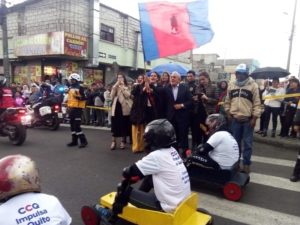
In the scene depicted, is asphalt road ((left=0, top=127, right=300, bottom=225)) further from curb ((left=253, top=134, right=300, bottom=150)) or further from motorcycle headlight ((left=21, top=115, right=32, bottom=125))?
motorcycle headlight ((left=21, top=115, right=32, bottom=125))

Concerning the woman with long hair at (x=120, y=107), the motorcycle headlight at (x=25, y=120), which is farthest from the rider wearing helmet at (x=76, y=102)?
the motorcycle headlight at (x=25, y=120)

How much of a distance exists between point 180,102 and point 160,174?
155 inches

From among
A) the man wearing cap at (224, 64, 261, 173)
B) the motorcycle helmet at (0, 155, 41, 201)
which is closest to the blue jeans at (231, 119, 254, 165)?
the man wearing cap at (224, 64, 261, 173)

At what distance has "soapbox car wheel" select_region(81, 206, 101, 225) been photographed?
382 centimetres

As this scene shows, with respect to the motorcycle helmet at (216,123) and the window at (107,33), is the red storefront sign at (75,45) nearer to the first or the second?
the window at (107,33)

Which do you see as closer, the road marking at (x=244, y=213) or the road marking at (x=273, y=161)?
the road marking at (x=244, y=213)

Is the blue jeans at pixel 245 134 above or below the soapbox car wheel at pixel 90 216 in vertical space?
above

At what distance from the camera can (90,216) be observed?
3.88m

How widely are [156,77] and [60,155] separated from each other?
2.80m

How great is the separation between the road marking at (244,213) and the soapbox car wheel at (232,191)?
0.08 meters

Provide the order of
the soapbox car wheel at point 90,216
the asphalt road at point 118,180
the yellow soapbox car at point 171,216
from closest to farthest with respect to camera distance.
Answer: the yellow soapbox car at point 171,216
the soapbox car wheel at point 90,216
the asphalt road at point 118,180

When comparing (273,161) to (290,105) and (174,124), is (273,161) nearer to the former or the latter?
(174,124)

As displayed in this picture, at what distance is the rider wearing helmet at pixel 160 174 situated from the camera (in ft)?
11.0

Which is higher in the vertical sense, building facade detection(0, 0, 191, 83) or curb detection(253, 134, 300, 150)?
building facade detection(0, 0, 191, 83)
